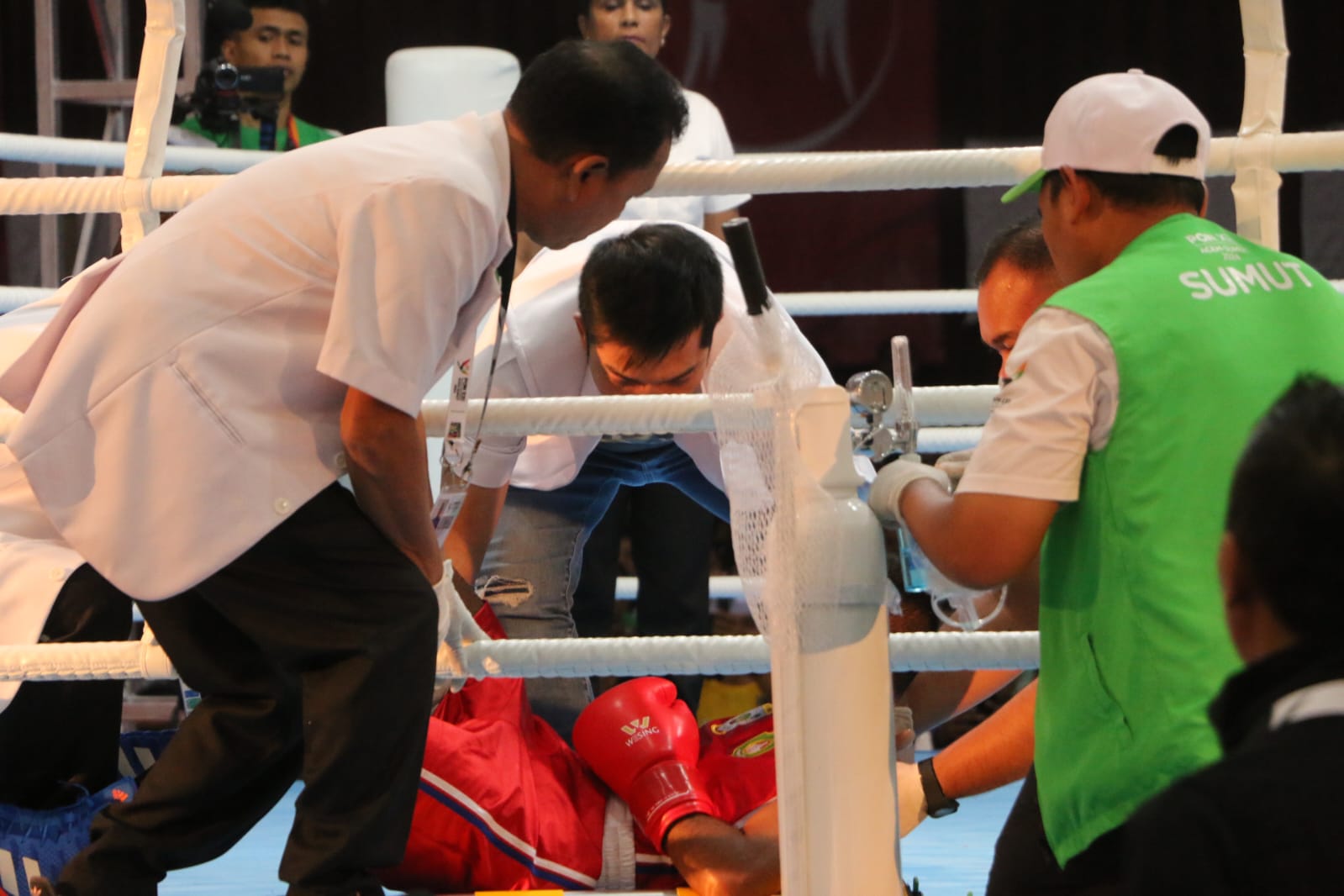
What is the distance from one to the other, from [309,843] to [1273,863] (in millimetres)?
753

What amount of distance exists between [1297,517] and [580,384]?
4.56 ft

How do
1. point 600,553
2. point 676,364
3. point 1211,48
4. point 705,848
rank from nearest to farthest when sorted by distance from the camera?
1. point 705,848
2. point 676,364
3. point 600,553
4. point 1211,48

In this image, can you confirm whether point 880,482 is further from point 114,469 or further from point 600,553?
point 600,553

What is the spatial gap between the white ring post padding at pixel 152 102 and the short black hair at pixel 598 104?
0.59 m

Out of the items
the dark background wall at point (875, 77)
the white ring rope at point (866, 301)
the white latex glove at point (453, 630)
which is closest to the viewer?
the white latex glove at point (453, 630)

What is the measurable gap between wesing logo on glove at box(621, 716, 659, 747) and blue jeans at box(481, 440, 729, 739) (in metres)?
0.47

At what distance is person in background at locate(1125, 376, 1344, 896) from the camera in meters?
0.64

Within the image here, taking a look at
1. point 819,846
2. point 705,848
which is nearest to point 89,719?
point 705,848

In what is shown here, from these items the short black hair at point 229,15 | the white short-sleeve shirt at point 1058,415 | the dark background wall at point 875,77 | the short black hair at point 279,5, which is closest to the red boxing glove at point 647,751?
the white short-sleeve shirt at point 1058,415

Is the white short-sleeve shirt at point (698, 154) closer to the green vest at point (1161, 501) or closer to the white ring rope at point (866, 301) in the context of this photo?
the white ring rope at point (866, 301)

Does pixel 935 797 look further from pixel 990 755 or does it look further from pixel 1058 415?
pixel 1058 415

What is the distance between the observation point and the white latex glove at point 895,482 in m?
1.20

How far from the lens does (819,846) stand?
1.20 meters

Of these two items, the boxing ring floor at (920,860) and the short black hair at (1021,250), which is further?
the boxing ring floor at (920,860)
